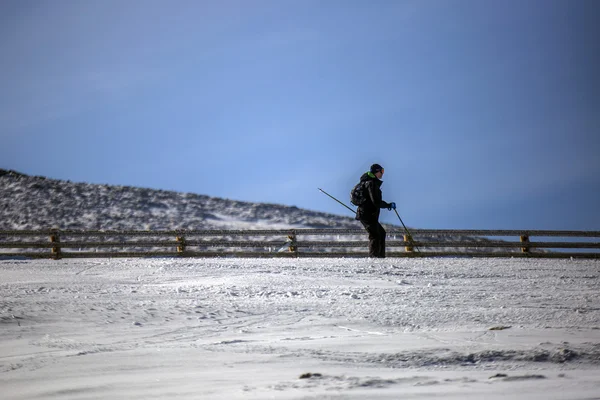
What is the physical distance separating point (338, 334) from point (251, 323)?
103 centimetres

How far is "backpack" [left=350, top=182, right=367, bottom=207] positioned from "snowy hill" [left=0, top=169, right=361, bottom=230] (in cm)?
1988

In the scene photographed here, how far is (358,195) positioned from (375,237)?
1.20 metres

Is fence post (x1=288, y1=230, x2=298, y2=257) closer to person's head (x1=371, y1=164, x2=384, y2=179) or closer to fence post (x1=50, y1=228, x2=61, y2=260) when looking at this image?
person's head (x1=371, y1=164, x2=384, y2=179)

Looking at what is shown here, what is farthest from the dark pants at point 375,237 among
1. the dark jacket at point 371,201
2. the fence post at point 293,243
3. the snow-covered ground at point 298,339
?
the snow-covered ground at point 298,339

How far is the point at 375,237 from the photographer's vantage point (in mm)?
14680

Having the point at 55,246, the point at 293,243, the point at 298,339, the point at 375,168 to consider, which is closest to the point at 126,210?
the point at 55,246

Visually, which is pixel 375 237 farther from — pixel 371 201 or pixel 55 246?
pixel 55 246

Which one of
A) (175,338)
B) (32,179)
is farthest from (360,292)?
(32,179)

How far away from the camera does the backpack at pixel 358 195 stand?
14.2 meters

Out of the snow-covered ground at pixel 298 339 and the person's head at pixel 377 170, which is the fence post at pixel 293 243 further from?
the snow-covered ground at pixel 298 339

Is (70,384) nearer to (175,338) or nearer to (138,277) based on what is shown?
(175,338)

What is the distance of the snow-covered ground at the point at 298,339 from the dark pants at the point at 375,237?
14.1 ft

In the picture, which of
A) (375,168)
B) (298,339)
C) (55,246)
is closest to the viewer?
(298,339)

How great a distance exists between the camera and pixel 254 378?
4207 millimetres
